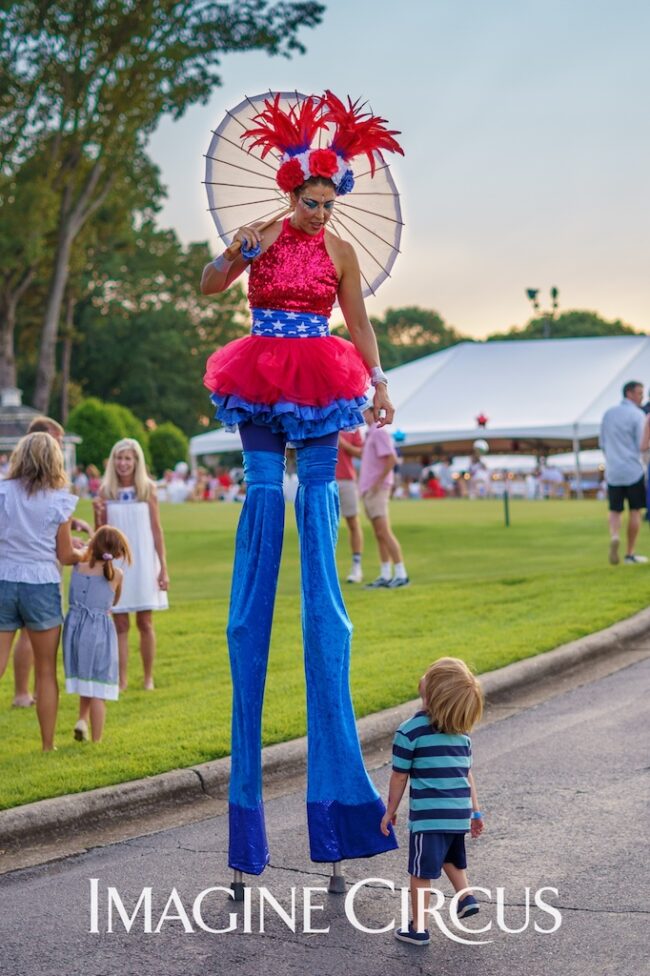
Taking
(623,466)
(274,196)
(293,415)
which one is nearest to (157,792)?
(293,415)

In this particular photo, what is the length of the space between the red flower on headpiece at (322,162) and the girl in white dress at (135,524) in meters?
4.93

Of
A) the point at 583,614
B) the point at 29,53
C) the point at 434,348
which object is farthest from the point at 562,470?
the point at 434,348

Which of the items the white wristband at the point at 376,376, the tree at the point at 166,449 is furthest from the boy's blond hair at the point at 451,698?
the tree at the point at 166,449

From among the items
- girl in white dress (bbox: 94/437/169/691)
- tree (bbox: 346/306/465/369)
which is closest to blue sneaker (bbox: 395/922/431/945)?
girl in white dress (bbox: 94/437/169/691)

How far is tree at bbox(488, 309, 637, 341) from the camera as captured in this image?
325 ft

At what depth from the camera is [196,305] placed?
7094 cm

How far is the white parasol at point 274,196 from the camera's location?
4711 mm

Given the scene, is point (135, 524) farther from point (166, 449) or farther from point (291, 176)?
point (166, 449)

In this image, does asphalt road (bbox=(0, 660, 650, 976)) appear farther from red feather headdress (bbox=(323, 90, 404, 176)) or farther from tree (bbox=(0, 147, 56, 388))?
tree (bbox=(0, 147, 56, 388))

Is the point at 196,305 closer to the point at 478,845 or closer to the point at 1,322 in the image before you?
the point at 1,322

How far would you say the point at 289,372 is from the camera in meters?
4.46

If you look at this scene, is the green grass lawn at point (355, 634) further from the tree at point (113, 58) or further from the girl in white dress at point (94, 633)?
the tree at point (113, 58)

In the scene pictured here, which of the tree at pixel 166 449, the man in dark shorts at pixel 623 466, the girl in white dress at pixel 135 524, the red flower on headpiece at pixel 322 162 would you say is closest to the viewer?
the red flower on headpiece at pixel 322 162

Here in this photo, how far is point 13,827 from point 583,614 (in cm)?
626
